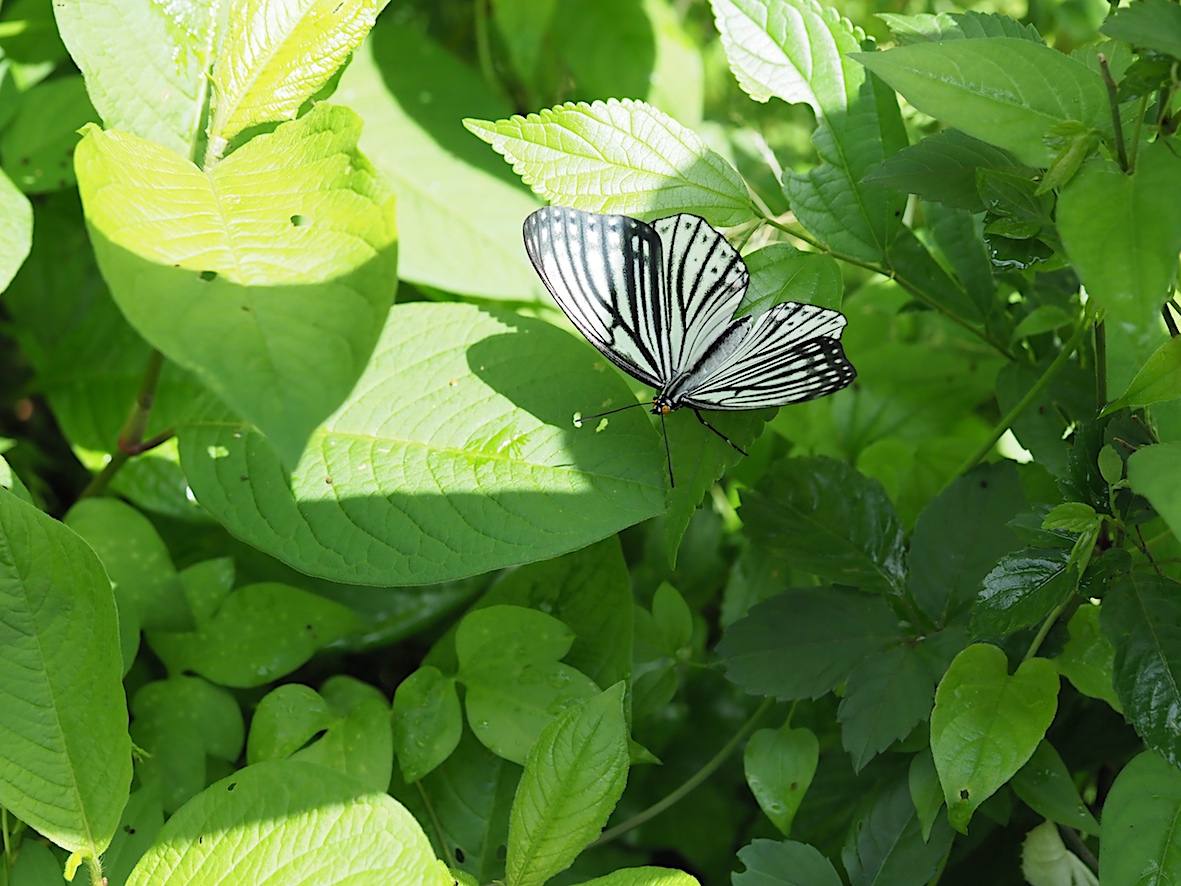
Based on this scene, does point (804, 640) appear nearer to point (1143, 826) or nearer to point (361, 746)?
point (1143, 826)

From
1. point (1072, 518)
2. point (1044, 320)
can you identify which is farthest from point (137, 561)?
point (1044, 320)

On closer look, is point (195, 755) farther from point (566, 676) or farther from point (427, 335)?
point (427, 335)

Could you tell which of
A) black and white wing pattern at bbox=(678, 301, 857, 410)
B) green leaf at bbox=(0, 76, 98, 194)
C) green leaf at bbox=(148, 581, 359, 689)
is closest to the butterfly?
black and white wing pattern at bbox=(678, 301, 857, 410)

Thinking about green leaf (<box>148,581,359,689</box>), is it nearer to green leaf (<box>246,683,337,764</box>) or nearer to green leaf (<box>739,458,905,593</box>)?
green leaf (<box>246,683,337,764</box>)

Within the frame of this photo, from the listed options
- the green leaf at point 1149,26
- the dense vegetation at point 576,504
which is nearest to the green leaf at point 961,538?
the dense vegetation at point 576,504

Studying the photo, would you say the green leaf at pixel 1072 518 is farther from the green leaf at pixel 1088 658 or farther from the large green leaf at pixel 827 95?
the large green leaf at pixel 827 95

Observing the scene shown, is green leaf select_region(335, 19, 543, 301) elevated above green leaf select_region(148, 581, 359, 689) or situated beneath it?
elevated above
